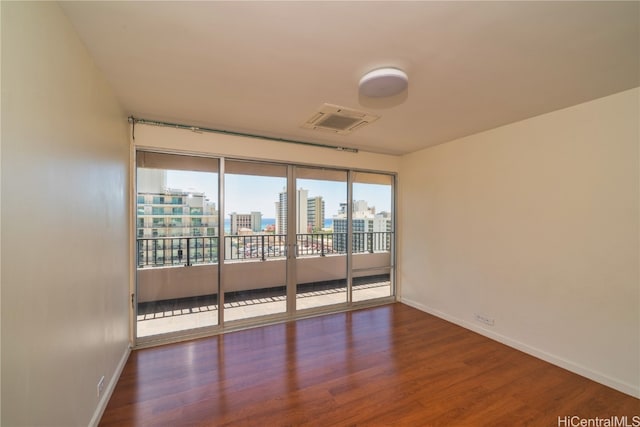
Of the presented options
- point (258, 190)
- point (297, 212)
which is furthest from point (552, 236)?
point (258, 190)

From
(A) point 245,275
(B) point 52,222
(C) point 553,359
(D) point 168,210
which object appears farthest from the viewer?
(A) point 245,275

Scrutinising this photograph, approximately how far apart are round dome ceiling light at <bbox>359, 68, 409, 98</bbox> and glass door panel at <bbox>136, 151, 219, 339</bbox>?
84.1 inches

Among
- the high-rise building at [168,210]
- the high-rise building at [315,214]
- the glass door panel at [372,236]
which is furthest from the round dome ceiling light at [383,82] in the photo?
the high-rise building at [168,210]

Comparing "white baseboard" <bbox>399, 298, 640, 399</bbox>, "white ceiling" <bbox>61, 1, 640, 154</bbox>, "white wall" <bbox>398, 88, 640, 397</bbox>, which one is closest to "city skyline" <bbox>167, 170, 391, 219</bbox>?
"white ceiling" <bbox>61, 1, 640, 154</bbox>

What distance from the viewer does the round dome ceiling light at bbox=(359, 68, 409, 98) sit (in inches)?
73.8

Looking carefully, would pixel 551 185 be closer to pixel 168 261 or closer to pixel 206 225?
pixel 206 225

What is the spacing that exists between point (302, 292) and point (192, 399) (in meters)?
1.99

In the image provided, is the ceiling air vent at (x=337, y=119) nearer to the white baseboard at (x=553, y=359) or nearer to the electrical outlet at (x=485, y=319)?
the electrical outlet at (x=485, y=319)

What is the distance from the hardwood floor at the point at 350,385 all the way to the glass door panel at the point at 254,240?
1.80 ft

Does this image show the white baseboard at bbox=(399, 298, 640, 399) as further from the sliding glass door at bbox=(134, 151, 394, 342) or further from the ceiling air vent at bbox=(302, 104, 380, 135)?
the ceiling air vent at bbox=(302, 104, 380, 135)

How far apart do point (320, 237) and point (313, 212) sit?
0.40 m

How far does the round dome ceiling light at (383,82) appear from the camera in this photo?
1874 millimetres

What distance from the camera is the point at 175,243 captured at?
3189 millimetres

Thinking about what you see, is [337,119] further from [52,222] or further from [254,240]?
[52,222]
